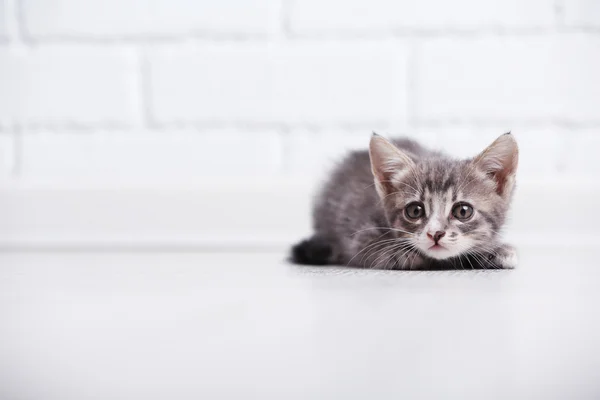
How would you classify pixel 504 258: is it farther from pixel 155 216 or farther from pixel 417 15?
pixel 155 216

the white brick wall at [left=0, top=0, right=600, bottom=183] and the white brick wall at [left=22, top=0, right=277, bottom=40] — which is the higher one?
the white brick wall at [left=22, top=0, right=277, bottom=40]

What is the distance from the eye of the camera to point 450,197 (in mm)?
1100

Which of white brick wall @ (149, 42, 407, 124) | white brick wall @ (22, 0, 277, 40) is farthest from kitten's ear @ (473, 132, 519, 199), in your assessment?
white brick wall @ (22, 0, 277, 40)

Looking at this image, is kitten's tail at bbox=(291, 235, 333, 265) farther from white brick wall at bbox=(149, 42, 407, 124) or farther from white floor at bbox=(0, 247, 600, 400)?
white brick wall at bbox=(149, 42, 407, 124)

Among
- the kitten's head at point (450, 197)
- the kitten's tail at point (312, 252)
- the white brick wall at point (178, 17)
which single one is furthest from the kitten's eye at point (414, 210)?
the white brick wall at point (178, 17)

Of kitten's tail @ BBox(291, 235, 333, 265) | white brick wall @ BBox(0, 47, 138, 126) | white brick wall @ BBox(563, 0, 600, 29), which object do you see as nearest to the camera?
kitten's tail @ BBox(291, 235, 333, 265)

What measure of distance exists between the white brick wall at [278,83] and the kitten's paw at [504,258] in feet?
1.63

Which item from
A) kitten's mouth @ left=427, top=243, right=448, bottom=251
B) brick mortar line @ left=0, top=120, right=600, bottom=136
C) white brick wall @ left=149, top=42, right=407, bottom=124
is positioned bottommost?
kitten's mouth @ left=427, top=243, right=448, bottom=251

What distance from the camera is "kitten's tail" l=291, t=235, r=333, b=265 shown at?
50.3 inches

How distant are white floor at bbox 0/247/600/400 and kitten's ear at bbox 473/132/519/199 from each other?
0.60 ft

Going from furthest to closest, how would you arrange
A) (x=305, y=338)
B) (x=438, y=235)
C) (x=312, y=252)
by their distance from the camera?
(x=312, y=252) < (x=438, y=235) < (x=305, y=338)

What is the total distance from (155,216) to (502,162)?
94 cm

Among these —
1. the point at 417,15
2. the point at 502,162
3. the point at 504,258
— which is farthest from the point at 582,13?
the point at 504,258

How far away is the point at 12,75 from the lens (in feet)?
5.32
